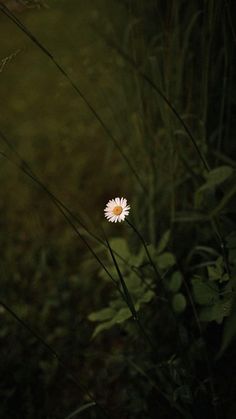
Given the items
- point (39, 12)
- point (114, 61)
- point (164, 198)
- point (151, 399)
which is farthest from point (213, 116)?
point (39, 12)

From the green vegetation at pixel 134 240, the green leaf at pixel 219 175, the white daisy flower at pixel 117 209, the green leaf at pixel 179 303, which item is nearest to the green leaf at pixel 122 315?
the green vegetation at pixel 134 240

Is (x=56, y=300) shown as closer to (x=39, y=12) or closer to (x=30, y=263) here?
(x=30, y=263)

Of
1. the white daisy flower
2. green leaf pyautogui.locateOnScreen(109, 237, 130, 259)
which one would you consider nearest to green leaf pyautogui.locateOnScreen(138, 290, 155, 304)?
green leaf pyautogui.locateOnScreen(109, 237, 130, 259)

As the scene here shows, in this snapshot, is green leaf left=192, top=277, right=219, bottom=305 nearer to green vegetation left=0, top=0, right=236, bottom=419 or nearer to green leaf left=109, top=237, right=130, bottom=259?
green vegetation left=0, top=0, right=236, bottom=419

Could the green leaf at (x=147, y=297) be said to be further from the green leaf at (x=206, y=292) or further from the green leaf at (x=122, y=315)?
the green leaf at (x=206, y=292)

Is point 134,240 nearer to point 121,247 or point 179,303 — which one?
point 121,247

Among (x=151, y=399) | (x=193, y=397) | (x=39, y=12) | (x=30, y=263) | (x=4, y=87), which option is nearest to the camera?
(x=193, y=397)

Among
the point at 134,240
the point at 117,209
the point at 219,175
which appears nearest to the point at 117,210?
the point at 117,209
